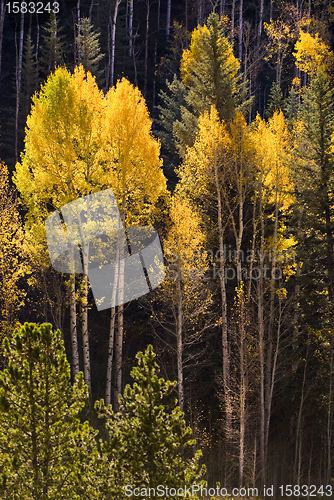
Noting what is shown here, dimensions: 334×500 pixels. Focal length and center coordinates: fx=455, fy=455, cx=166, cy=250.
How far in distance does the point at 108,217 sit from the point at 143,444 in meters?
8.19

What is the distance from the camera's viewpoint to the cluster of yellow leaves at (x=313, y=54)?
1017 inches

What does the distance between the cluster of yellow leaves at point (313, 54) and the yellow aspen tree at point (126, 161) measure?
16.1 m

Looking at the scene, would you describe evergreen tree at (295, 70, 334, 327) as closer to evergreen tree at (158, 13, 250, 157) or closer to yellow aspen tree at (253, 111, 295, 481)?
yellow aspen tree at (253, 111, 295, 481)

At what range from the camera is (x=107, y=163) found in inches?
543

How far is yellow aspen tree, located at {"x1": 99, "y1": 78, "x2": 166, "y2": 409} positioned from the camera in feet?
44.5

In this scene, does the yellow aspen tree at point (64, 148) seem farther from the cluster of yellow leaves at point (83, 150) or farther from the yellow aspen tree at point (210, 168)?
the yellow aspen tree at point (210, 168)

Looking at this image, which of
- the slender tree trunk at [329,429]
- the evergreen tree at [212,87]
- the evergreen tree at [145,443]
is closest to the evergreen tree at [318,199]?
the slender tree trunk at [329,429]

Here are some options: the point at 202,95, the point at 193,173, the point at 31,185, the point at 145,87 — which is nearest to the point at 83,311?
the point at 31,185

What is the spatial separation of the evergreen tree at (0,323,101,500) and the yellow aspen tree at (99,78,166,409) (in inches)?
276

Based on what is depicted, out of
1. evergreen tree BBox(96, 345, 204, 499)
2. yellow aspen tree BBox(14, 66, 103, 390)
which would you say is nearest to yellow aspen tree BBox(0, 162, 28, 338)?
yellow aspen tree BBox(14, 66, 103, 390)

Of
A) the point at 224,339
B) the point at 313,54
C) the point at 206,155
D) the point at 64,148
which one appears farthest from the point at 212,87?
the point at 313,54

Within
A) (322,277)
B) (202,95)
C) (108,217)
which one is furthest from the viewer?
(202,95)

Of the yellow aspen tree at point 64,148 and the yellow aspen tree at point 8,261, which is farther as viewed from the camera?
the yellow aspen tree at point 8,261

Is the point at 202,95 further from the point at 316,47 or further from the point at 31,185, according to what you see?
the point at 316,47
